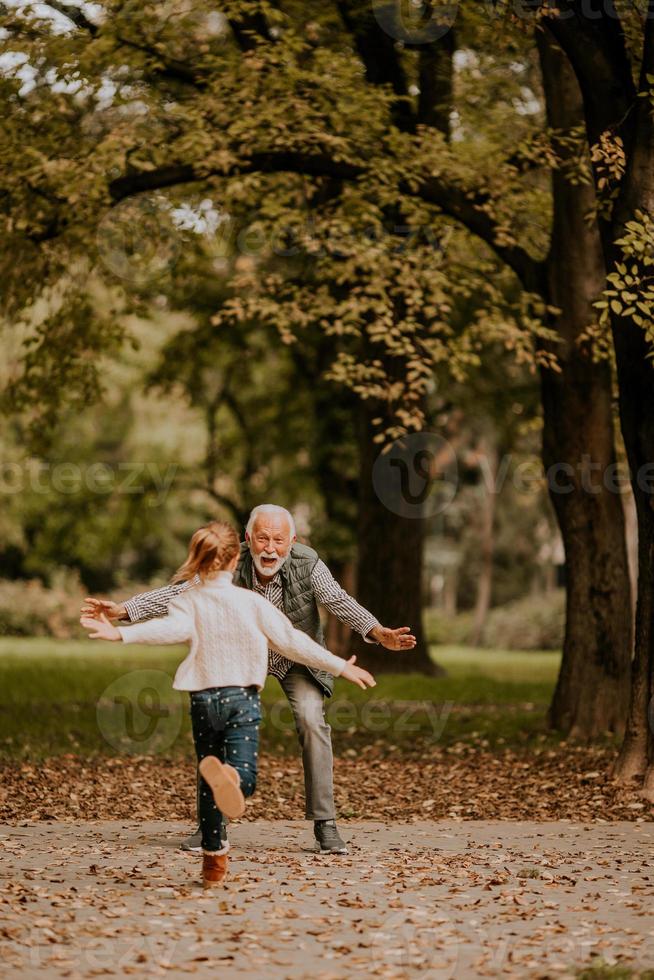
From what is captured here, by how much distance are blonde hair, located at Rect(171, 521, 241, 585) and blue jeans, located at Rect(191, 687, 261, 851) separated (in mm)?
575

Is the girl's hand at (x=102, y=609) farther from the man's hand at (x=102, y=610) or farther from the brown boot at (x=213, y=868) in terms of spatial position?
the brown boot at (x=213, y=868)

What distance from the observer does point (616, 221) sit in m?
11.1

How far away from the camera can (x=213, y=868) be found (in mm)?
6992

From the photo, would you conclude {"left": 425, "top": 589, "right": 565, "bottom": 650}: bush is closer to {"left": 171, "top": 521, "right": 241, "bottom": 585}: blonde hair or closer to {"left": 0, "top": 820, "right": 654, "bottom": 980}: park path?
{"left": 0, "top": 820, "right": 654, "bottom": 980}: park path

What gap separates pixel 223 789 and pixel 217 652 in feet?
2.55

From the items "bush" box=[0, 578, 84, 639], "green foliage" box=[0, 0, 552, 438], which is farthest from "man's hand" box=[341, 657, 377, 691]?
"bush" box=[0, 578, 84, 639]

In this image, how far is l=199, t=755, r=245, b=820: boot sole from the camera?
6430 millimetres

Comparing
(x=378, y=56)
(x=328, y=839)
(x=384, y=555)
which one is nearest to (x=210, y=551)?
(x=328, y=839)

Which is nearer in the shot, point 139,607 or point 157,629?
point 157,629

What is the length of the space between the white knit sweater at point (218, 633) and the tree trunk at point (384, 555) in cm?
1372

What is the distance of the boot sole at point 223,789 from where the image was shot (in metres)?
6.43

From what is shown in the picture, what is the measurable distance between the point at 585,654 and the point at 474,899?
7654 mm

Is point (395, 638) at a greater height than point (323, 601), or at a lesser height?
lesser

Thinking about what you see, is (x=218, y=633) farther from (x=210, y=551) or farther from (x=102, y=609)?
(x=102, y=609)
